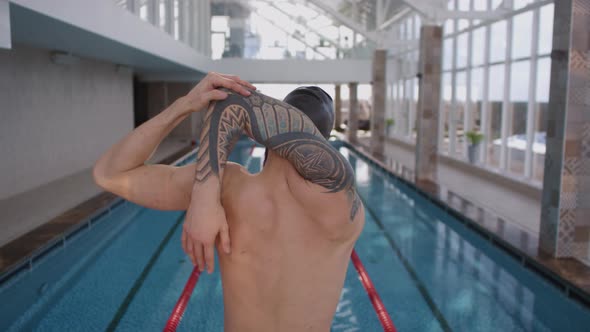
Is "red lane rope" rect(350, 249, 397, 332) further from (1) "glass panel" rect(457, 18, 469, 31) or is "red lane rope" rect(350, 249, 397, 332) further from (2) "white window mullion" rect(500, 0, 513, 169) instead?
(1) "glass panel" rect(457, 18, 469, 31)

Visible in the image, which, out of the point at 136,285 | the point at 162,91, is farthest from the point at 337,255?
the point at 162,91

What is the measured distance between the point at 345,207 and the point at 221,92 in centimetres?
31

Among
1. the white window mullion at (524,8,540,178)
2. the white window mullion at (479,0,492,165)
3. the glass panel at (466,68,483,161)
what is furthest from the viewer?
the glass panel at (466,68,483,161)

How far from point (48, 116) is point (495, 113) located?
8538 millimetres

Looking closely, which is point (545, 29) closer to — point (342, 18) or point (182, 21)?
point (182, 21)

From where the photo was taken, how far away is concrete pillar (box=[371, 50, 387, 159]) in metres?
15.1

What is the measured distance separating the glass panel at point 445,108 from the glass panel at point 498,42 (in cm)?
257

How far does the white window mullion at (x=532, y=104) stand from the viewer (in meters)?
9.10

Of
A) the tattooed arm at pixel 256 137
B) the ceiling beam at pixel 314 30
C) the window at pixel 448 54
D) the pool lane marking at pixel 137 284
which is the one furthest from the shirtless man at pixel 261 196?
the ceiling beam at pixel 314 30

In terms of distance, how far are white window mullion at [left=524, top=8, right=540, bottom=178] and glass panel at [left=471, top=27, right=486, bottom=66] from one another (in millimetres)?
2366

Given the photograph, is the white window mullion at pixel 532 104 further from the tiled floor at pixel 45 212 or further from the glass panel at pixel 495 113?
the tiled floor at pixel 45 212

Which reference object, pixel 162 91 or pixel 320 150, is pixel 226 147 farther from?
pixel 162 91

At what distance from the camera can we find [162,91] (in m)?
21.2

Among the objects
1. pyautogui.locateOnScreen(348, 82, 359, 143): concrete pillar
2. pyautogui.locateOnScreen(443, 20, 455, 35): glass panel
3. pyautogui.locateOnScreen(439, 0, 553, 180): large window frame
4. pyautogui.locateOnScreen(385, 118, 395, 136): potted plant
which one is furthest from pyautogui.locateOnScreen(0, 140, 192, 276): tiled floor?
pyautogui.locateOnScreen(385, 118, 395, 136): potted plant
